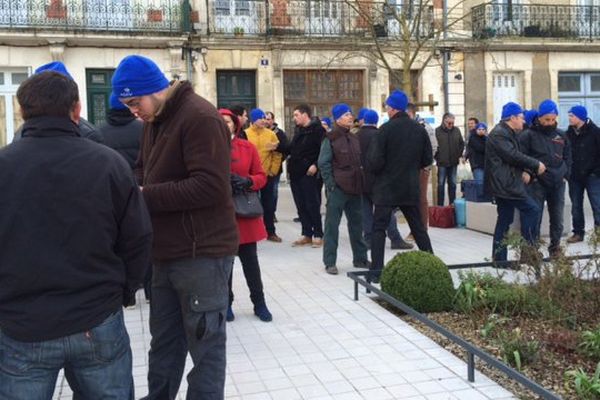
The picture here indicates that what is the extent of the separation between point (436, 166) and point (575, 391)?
1034cm

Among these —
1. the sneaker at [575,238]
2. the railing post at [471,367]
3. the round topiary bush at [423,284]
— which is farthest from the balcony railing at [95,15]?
the railing post at [471,367]

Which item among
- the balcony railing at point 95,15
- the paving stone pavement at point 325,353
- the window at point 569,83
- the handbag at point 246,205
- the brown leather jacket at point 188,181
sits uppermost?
the balcony railing at point 95,15

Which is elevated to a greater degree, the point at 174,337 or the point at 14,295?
the point at 14,295

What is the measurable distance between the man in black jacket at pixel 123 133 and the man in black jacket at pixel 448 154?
9.25 m

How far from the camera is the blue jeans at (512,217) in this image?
759cm

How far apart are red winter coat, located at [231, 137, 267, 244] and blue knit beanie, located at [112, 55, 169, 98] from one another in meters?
2.43

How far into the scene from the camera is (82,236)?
8.41 feet

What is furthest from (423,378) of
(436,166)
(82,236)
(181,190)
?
(436,166)

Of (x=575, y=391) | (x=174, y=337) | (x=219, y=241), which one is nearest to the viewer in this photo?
(x=219, y=241)

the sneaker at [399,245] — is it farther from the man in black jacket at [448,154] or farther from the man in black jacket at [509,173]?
the man in black jacket at [448,154]

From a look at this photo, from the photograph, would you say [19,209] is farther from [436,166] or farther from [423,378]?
[436,166]

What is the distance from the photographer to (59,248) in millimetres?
2525

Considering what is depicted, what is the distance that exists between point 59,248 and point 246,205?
3.30m

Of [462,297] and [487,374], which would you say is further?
[462,297]
